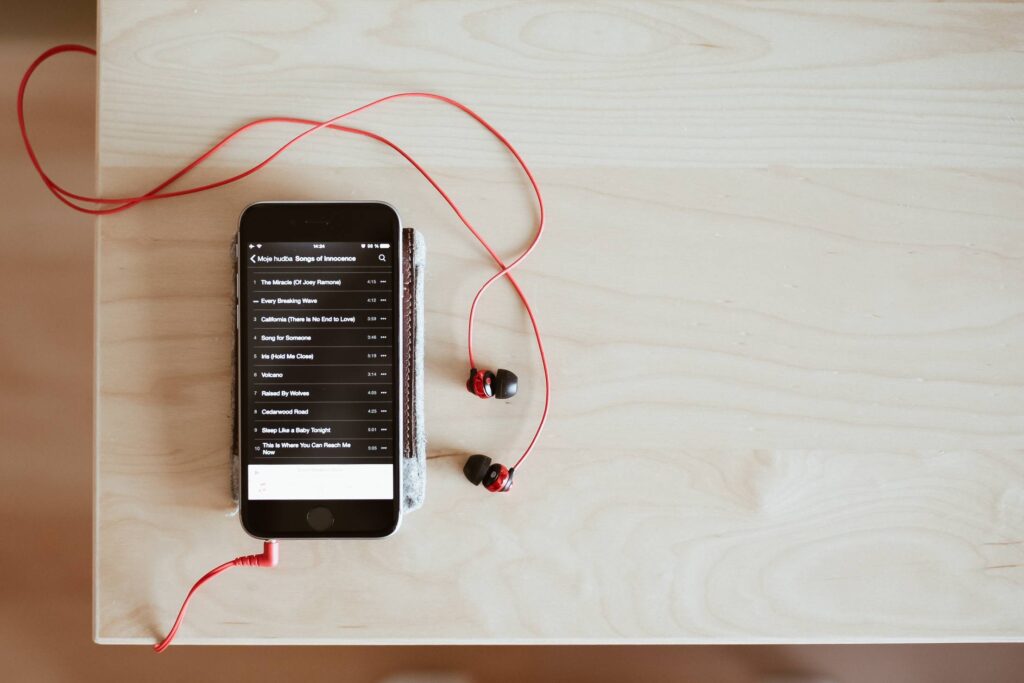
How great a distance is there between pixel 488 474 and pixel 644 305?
17 cm

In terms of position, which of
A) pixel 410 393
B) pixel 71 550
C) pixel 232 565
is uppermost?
pixel 410 393

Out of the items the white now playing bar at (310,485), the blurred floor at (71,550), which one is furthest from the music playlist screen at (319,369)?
the blurred floor at (71,550)

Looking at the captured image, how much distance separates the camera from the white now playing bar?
0.49 m

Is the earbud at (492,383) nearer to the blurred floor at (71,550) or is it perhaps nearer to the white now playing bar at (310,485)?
the white now playing bar at (310,485)

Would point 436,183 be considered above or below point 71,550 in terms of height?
above

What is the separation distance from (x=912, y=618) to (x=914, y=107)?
38cm

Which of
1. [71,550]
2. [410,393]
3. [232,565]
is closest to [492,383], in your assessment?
[410,393]

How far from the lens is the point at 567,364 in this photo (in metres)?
0.52

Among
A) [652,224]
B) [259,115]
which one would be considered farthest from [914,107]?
[259,115]

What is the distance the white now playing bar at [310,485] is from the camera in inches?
19.4

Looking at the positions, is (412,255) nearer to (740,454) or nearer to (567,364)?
(567,364)

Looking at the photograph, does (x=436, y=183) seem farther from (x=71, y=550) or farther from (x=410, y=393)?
(x=71, y=550)

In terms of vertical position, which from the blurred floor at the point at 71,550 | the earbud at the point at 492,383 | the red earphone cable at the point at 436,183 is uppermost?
the red earphone cable at the point at 436,183

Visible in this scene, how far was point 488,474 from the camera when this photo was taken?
50cm
